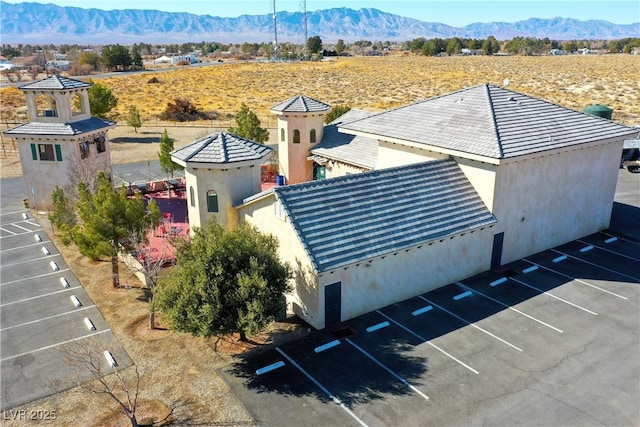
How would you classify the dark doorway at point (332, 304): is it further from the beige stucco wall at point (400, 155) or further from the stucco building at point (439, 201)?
the beige stucco wall at point (400, 155)

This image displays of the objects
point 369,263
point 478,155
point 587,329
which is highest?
point 478,155

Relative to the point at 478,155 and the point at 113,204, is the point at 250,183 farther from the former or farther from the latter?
the point at 478,155

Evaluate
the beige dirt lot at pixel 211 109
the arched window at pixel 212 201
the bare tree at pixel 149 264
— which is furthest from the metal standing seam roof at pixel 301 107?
the beige dirt lot at pixel 211 109

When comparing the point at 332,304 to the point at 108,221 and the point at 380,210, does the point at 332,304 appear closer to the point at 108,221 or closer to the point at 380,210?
the point at 380,210

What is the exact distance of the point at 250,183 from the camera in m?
23.3

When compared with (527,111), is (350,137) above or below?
below

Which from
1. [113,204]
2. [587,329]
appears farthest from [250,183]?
[587,329]

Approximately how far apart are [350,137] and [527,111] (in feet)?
39.9

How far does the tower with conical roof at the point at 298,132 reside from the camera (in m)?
34.8

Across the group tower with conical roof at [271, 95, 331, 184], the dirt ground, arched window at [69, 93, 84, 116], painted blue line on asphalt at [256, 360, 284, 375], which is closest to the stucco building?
painted blue line on asphalt at [256, 360, 284, 375]

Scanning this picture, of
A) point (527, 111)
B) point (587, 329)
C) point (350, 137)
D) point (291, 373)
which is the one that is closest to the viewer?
point (291, 373)

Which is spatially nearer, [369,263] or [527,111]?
[369,263]

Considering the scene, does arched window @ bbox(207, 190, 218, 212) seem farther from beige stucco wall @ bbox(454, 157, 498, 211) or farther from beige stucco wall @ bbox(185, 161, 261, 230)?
beige stucco wall @ bbox(454, 157, 498, 211)

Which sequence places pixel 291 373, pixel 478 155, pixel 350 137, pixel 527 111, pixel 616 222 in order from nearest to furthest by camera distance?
1. pixel 291 373
2. pixel 478 155
3. pixel 527 111
4. pixel 616 222
5. pixel 350 137
